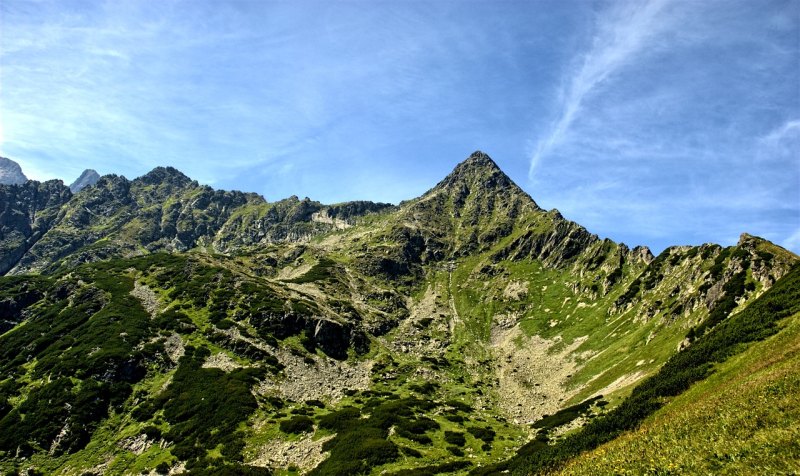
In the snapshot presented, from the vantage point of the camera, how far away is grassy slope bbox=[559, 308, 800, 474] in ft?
59.0

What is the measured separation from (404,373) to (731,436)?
99.5 m

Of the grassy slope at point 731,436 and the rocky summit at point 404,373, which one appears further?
the rocky summit at point 404,373

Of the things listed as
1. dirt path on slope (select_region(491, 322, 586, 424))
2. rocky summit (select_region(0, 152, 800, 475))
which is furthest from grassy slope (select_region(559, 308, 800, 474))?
dirt path on slope (select_region(491, 322, 586, 424))

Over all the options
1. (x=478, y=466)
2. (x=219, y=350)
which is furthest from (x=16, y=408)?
(x=478, y=466)

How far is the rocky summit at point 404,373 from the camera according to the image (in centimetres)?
3253

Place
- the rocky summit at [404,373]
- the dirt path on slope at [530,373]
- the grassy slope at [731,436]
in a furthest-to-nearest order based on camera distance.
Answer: the dirt path on slope at [530,373] < the rocky summit at [404,373] < the grassy slope at [731,436]

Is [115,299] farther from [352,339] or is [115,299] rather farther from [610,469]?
[610,469]

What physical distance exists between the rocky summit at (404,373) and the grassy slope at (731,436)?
0.15 m

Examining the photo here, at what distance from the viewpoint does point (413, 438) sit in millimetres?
Answer: 64062

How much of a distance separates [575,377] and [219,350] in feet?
283

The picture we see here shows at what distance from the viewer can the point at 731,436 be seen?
21.3 m

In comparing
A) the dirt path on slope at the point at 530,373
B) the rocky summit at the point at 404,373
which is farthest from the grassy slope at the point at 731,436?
the dirt path on slope at the point at 530,373

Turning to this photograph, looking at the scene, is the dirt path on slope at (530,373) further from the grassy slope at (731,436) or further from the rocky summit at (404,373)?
the grassy slope at (731,436)

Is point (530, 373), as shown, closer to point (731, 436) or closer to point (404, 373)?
point (404, 373)
